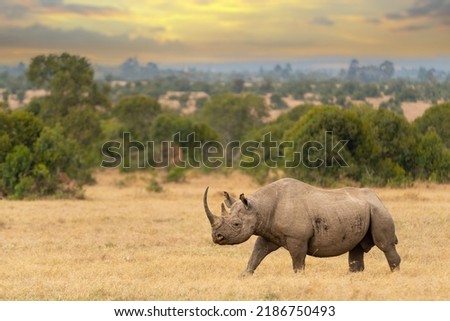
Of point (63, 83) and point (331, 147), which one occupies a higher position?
point (63, 83)

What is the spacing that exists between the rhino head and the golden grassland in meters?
0.63

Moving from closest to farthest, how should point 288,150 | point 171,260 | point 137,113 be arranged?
point 171,260 → point 288,150 → point 137,113

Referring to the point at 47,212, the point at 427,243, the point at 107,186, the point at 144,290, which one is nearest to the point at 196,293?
the point at 144,290

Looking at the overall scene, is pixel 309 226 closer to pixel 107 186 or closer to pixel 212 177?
pixel 107 186

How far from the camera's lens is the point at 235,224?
1145 cm

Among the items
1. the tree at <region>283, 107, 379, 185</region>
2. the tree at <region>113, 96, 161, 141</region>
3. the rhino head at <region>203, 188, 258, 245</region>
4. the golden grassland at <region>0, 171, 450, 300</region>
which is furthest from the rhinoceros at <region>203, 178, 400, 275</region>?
the tree at <region>113, 96, 161, 141</region>

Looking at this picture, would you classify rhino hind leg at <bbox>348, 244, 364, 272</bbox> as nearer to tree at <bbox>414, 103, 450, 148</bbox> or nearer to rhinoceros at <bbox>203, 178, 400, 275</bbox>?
rhinoceros at <bbox>203, 178, 400, 275</bbox>

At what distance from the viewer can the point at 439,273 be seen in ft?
39.4

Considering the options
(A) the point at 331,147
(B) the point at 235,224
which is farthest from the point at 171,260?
(A) the point at 331,147

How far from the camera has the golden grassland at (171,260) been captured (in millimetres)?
10227

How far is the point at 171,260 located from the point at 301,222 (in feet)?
11.5

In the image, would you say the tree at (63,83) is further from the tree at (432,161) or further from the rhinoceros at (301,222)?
the rhinoceros at (301,222)

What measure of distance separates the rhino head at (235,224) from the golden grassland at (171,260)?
63 centimetres

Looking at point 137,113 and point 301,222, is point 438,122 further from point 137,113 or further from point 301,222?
point 301,222
